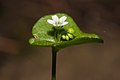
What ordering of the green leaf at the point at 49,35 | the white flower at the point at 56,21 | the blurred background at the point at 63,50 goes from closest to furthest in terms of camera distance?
the green leaf at the point at 49,35 < the white flower at the point at 56,21 < the blurred background at the point at 63,50

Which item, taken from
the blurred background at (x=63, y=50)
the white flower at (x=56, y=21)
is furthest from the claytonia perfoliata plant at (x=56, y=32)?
the blurred background at (x=63, y=50)

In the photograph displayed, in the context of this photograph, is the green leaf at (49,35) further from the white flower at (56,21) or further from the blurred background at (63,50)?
the blurred background at (63,50)

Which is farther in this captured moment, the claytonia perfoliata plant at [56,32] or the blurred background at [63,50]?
the blurred background at [63,50]

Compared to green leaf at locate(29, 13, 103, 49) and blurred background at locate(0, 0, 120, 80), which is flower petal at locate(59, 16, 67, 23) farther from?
blurred background at locate(0, 0, 120, 80)

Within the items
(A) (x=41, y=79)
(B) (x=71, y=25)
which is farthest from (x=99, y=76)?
(B) (x=71, y=25)

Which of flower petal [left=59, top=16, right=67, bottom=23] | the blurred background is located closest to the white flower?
flower petal [left=59, top=16, right=67, bottom=23]

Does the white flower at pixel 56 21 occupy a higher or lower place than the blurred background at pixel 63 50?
lower

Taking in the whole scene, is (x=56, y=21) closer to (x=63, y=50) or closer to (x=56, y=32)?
(x=56, y=32)

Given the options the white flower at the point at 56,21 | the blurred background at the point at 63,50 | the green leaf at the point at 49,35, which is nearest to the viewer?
the green leaf at the point at 49,35

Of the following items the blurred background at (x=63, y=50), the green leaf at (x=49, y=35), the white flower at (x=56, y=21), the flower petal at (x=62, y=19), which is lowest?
the green leaf at (x=49, y=35)
